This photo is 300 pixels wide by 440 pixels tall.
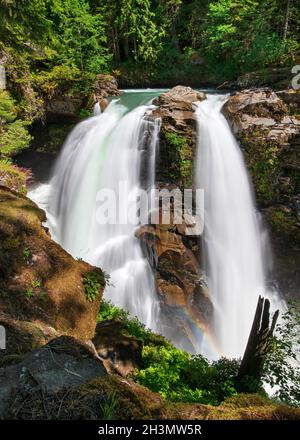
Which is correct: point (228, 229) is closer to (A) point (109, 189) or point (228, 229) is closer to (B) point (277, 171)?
(B) point (277, 171)

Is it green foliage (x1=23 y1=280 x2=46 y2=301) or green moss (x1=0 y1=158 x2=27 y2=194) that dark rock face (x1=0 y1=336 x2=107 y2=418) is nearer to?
green foliage (x1=23 y1=280 x2=46 y2=301)

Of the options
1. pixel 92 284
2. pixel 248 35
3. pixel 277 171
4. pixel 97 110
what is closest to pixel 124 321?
pixel 92 284

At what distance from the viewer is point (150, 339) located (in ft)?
20.7

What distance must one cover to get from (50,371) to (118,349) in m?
2.92

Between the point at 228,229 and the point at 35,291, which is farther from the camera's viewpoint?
the point at 228,229

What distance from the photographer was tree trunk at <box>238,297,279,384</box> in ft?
14.9

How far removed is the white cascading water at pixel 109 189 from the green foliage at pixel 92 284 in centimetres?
401

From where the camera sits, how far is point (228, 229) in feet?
36.6

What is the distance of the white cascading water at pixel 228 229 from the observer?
10.3 meters

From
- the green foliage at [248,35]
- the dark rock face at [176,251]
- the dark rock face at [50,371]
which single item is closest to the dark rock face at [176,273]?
the dark rock face at [176,251]

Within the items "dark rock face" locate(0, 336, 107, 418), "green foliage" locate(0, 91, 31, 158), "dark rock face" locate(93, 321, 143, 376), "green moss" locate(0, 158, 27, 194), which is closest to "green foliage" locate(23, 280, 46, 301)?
"dark rock face" locate(93, 321, 143, 376)

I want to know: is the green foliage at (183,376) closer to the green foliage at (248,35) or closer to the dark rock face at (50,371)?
the dark rock face at (50,371)

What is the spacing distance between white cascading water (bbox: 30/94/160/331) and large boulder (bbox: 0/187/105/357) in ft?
13.9

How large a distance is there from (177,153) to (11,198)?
6.54 meters
